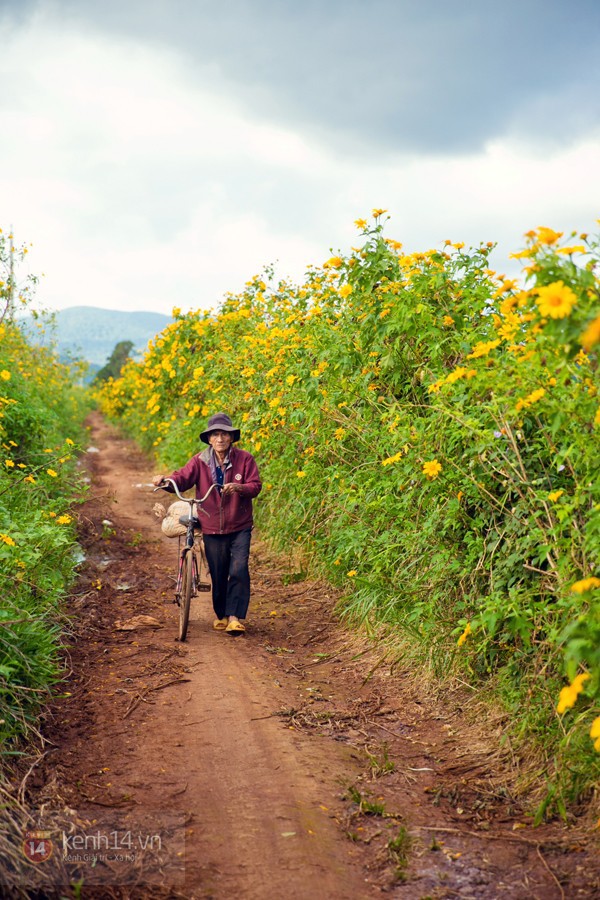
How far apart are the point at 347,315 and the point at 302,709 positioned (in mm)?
3335

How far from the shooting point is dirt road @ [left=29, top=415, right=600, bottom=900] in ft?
10.3

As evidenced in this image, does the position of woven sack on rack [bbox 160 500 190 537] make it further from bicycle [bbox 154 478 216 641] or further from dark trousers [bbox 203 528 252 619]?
dark trousers [bbox 203 528 252 619]

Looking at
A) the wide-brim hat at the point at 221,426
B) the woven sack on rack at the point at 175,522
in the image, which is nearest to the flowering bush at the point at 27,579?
the woven sack on rack at the point at 175,522

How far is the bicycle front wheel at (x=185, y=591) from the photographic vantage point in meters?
6.08

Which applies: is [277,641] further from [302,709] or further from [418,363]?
[418,363]

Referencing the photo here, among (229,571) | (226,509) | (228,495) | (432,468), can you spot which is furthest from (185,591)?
(432,468)

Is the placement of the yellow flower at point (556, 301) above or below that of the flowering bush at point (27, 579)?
above

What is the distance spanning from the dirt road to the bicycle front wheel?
15 cm

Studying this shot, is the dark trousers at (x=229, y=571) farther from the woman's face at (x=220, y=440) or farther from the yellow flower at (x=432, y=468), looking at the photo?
the yellow flower at (x=432, y=468)

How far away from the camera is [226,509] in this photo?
6543mm

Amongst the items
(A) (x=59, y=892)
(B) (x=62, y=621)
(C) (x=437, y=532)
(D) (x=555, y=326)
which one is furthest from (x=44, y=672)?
(D) (x=555, y=326)

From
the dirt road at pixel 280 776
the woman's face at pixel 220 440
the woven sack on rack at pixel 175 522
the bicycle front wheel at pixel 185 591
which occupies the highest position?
the woman's face at pixel 220 440

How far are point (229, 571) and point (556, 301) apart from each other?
4.55 metres

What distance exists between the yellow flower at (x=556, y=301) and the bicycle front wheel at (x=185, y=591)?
417cm
